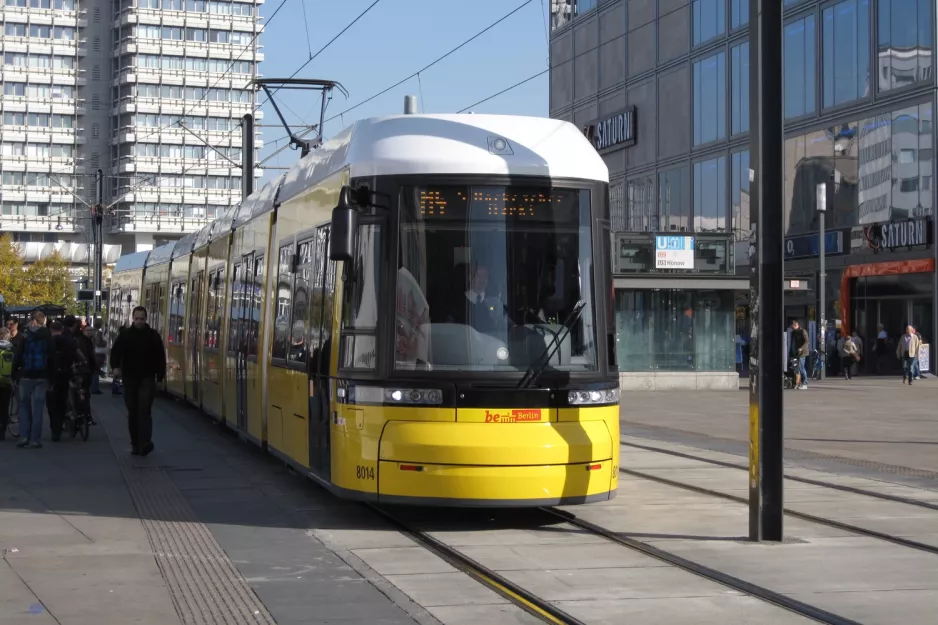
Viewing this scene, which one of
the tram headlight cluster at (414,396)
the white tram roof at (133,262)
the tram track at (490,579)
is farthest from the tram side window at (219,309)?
the white tram roof at (133,262)

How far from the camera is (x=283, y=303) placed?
532 inches

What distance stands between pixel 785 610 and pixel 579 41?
186ft

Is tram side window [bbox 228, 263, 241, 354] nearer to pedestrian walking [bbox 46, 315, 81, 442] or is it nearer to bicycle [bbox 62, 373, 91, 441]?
pedestrian walking [bbox 46, 315, 81, 442]

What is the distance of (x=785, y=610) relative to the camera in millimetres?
7371

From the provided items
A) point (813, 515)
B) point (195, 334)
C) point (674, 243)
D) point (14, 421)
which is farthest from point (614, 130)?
point (813, 515)

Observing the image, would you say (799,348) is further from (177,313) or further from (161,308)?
(177,313)

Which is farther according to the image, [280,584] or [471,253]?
[471,253]

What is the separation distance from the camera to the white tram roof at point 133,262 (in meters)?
31.5

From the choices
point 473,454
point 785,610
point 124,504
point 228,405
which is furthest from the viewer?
point 228,405

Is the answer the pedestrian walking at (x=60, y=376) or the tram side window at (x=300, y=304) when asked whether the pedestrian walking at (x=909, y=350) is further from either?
the tram side window at (x=300, y=304)

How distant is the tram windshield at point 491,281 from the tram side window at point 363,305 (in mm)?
195

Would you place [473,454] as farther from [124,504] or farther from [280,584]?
[124,504]

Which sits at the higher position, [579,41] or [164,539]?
[579,41]

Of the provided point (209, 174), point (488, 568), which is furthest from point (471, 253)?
point (209, 174)
